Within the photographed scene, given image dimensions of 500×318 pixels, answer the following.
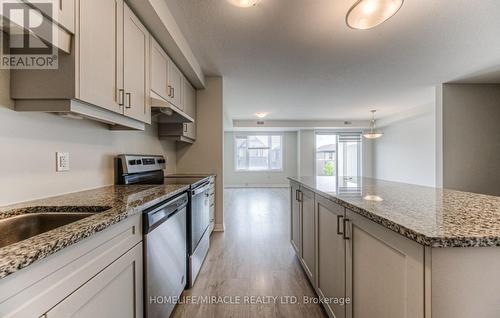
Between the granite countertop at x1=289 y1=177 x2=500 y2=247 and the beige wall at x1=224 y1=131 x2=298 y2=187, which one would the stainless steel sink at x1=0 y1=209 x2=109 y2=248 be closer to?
the granite countertop at x1=289 y1=177 x2=500 y2=247

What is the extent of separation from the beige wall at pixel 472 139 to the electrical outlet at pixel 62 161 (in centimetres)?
507

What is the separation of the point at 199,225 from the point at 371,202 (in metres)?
1.68

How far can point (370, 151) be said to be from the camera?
8.66m

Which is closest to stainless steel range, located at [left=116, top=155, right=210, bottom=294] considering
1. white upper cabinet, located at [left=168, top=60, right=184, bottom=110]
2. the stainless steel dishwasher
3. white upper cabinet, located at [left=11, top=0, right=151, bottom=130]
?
the stainless steel dishwasher

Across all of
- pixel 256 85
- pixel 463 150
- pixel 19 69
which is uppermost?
pixel 256 85

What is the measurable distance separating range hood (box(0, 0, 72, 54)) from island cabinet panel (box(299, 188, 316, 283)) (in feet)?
5.84

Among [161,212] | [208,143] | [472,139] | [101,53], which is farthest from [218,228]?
[472,139]

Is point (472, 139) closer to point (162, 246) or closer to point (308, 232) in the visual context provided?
point (308, 232)

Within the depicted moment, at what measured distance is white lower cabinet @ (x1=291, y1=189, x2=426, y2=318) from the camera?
0.78m

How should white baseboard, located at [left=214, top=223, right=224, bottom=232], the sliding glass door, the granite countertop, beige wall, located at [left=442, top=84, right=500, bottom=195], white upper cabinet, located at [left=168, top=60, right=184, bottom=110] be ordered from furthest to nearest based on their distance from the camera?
1. the sliding glass door
2. beige wall, located at [left=442, top=84, right=500, bottom=195]
3. white baseboard, located at [left=214, top=223, right=224, bottom=232]
4. white upper cabinet, located at [left=168, top=60, right=184, bottom=110]
5. the granite countertop

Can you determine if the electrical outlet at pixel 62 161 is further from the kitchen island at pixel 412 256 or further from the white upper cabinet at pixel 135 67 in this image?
the kitchen island at pixel 412 256

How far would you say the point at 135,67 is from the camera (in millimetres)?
1765

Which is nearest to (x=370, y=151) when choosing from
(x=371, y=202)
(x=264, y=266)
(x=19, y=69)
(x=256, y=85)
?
(x=256, y=85)

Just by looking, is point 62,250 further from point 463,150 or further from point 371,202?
point 463,150
